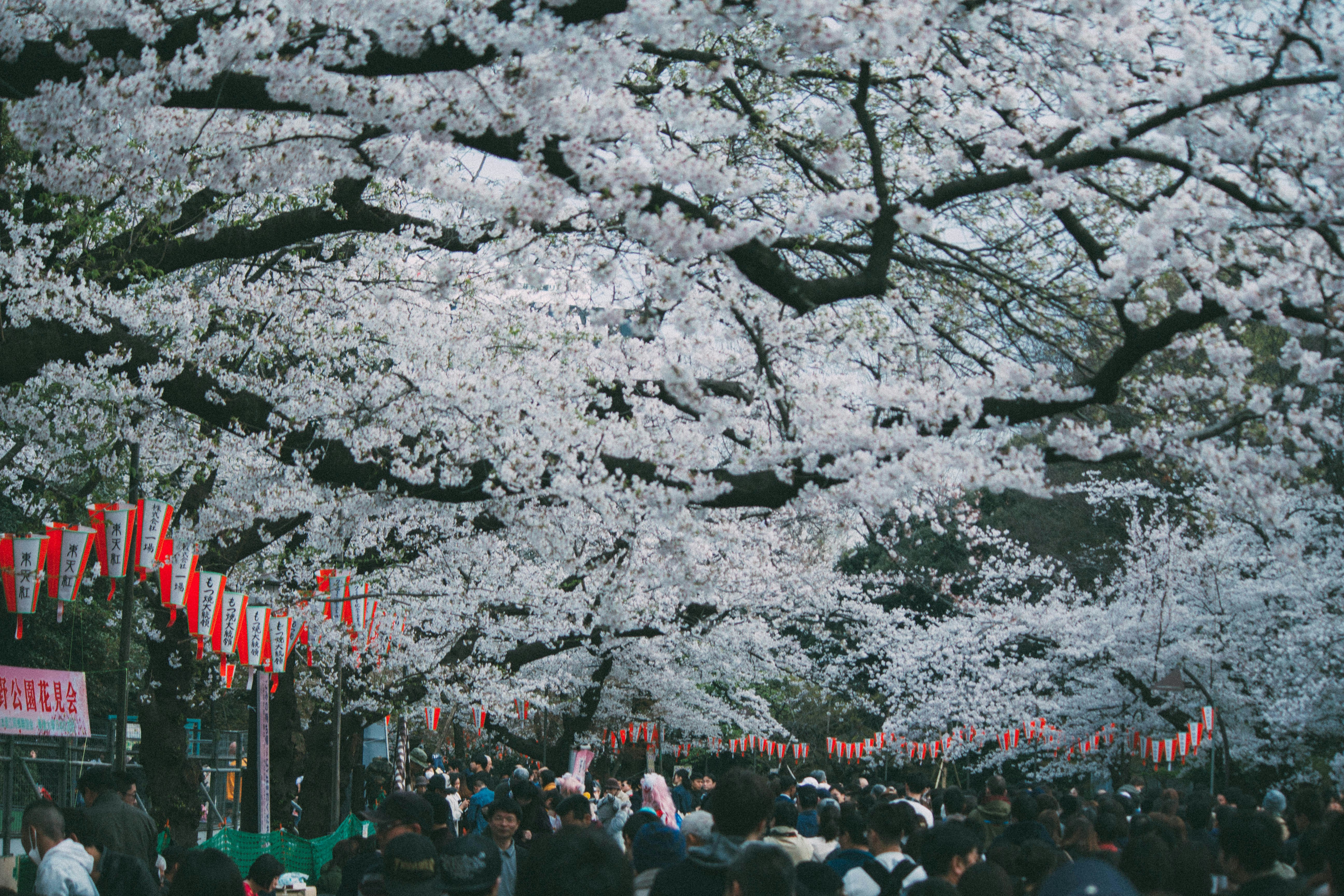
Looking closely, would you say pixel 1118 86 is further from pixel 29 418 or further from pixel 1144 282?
pixel 29 418

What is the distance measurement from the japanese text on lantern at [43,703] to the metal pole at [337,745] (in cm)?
375

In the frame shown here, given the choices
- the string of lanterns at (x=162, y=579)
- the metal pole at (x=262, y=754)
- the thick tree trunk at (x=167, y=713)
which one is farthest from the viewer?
the metal pole at (x=262, y=754)

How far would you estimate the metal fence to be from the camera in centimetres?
1622

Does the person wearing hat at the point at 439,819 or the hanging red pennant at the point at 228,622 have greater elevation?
the hanging red pennant at the point at 228,622

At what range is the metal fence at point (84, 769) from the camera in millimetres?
16219

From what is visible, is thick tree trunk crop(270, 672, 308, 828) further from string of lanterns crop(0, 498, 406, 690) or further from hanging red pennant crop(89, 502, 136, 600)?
hanging red pennant crop(89, 502, 136, 600)

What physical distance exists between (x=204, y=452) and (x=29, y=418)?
5.25 ft

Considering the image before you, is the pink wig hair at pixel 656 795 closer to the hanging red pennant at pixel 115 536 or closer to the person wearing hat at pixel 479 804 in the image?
the person wearing hat at pixel 479 804

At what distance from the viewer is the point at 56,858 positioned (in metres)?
6.04

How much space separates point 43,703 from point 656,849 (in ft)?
47.4

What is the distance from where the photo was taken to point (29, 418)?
35.2 feet

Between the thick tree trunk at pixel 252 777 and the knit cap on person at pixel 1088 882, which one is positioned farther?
the thick tree trunk at pixel 252 777

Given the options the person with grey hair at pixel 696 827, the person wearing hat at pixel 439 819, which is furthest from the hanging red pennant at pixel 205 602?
the person with grey hair at pixel 696 827

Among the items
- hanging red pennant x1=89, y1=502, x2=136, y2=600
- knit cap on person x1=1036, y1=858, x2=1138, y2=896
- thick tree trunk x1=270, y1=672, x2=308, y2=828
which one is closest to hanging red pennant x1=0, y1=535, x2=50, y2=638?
hanging red pennant x1=89, y1=502, x2=136, y2=600
